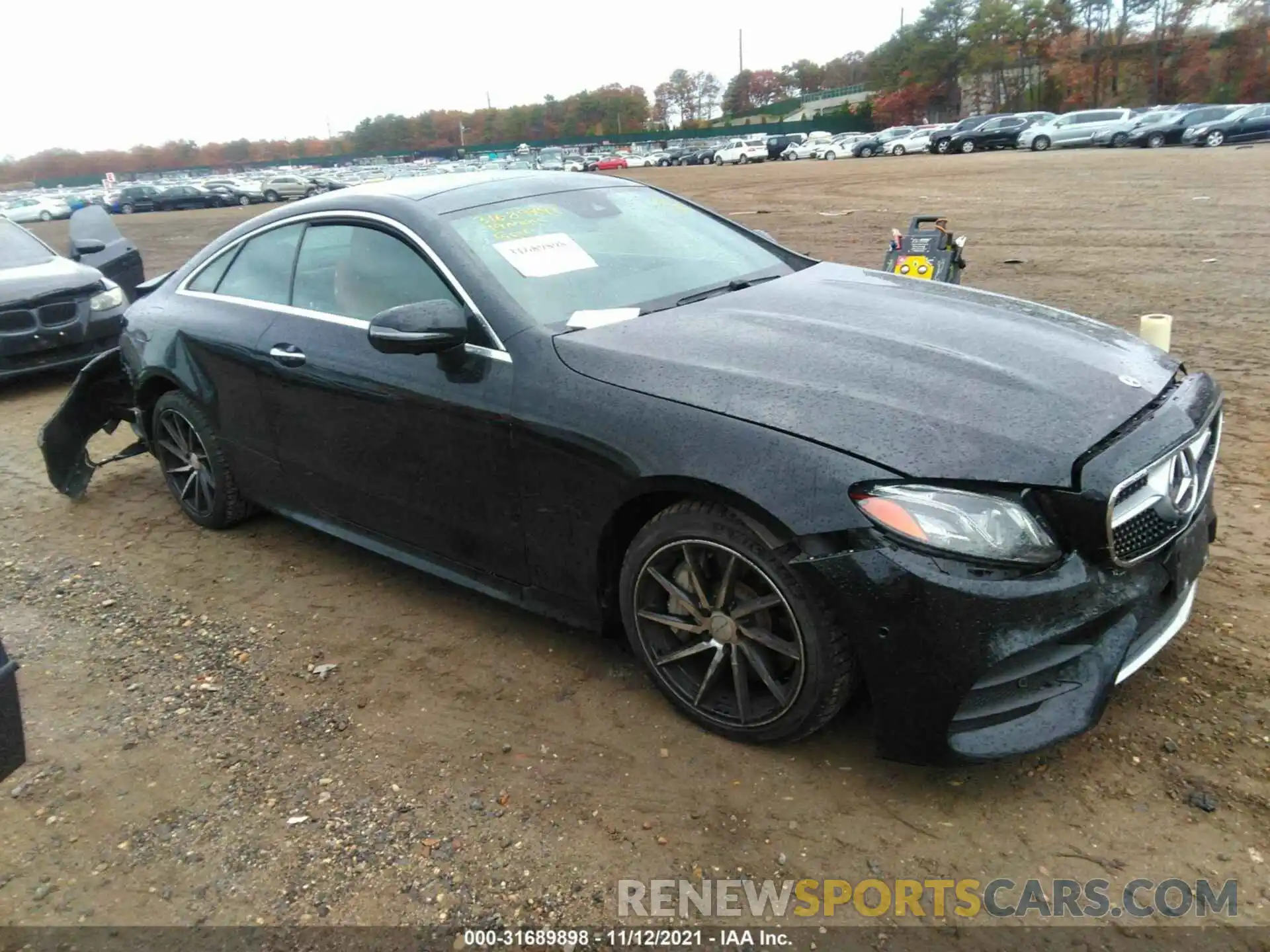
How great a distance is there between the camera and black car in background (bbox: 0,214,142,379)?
7785 mm

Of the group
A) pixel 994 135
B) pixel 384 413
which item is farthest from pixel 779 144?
pixel 384 413

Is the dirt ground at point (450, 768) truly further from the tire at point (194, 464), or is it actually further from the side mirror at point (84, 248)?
the side mirror at point (84, 248)

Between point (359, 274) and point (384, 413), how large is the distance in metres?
0.62

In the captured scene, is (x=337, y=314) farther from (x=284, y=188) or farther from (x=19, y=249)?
(x=284, y=188)

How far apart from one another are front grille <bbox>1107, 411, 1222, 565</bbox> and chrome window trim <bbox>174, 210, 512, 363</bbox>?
6.11ft

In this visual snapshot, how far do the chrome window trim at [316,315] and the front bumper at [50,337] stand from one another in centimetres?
381

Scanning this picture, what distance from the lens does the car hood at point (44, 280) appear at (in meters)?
7.79

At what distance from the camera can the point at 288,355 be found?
3.89 metres

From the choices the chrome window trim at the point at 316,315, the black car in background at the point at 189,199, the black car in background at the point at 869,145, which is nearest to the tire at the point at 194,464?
the chrome window trim at the point at 316,315

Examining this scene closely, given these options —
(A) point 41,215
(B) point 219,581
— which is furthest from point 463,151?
(B) point 219,581

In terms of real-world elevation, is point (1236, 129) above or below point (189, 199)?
below

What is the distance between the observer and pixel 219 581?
14.2 feet

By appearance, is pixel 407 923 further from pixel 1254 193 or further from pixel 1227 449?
pixel 1254 193

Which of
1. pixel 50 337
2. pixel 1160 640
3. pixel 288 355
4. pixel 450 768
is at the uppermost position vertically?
pixel 288 355
